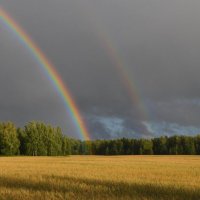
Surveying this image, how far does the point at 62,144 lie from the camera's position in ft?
499

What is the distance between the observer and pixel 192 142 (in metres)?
162

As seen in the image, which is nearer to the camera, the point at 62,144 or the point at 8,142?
the point at 8,142

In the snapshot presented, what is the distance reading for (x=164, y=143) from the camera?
549ft

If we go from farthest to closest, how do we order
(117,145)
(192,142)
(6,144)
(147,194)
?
(117,145) → (192,142) → (6,144) → (147,194)

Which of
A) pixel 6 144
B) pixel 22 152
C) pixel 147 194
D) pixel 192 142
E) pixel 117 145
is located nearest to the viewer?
pixel 147 194

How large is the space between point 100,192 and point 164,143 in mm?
152813

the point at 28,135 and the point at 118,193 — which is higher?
the point at 28,135

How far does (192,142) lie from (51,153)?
2296 inches

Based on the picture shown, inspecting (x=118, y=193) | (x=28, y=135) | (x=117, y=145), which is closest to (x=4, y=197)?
(x=118, y=193)

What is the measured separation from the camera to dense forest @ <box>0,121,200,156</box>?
123875 mm

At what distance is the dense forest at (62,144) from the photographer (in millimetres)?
123875

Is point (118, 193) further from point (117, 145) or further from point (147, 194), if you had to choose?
point (117, 145)

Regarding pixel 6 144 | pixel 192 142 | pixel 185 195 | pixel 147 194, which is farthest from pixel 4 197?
pixel 192 142

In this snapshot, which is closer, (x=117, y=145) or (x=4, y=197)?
(x=4, y=197)
